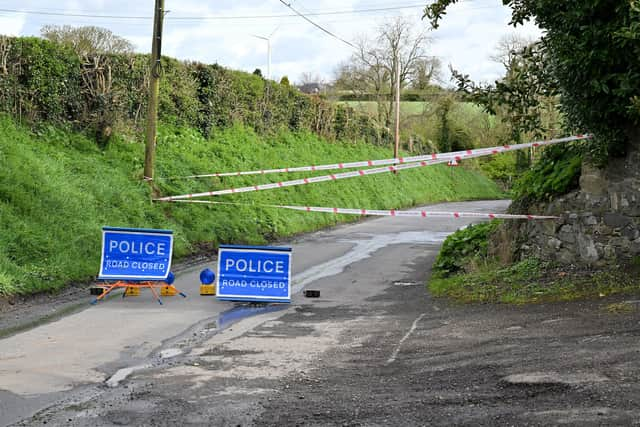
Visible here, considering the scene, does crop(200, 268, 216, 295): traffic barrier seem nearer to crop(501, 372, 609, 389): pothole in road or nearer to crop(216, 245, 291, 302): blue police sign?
crop(216, 245, 291, 302): blue police sign

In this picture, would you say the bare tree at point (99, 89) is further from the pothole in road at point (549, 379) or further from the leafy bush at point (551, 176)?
the pothole in road at point (549, 379)

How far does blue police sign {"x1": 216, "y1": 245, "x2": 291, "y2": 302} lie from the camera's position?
1250cm

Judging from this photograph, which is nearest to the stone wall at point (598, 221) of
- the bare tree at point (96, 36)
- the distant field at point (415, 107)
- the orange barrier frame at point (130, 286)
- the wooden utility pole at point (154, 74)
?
the orange barrier frame at point (130, 286)

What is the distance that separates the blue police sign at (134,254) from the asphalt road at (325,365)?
784 millimetres

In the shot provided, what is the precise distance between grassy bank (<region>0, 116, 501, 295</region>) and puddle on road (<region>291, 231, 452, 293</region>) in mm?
3010

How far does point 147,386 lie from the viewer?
7.17 m

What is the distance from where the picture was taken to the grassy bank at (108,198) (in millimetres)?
13867

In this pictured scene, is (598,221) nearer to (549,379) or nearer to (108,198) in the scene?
(549,379)

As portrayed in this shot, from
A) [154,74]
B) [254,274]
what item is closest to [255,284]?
[254,274]

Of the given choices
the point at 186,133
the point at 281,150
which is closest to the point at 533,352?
the point at 186,133

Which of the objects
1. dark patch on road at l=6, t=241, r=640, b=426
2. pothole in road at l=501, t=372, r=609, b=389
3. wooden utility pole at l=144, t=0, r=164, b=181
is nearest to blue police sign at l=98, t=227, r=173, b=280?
dark patch on road at l=6, t=241, r=640, b=426

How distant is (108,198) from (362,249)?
6.84m

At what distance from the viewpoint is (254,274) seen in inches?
497

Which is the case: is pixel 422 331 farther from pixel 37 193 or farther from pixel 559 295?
pixel 37 193
